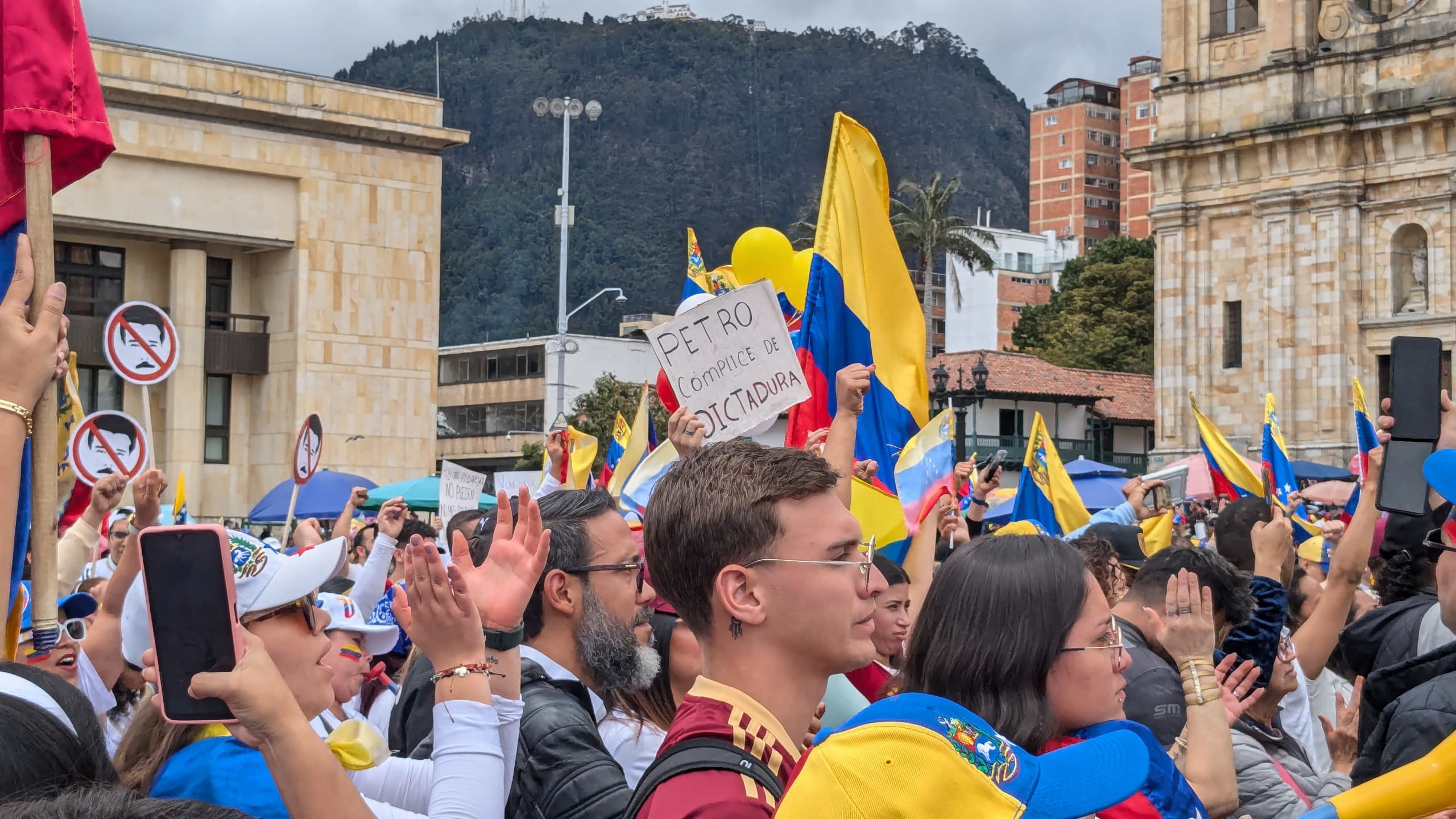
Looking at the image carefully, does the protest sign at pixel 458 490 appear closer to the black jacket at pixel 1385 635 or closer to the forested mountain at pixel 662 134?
the black jacket at pixel 1385 635

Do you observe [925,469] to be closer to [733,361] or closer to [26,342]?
[733,361]

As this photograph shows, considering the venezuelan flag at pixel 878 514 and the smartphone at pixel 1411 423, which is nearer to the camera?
the smartphone at pixel 1411 423

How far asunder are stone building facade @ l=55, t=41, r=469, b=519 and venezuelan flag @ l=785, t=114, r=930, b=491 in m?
34.8

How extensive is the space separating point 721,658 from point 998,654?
0.57m

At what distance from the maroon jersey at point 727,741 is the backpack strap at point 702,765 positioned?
11mm

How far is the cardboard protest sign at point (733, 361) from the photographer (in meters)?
6.65

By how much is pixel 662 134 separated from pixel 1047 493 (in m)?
157

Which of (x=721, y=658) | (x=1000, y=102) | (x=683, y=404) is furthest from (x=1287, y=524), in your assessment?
(x=1000, y=102)

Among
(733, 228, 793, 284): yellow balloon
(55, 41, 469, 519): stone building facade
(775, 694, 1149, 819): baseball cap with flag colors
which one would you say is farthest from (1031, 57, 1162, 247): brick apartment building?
(775, 694, 1149, 819): baseball cap with flag colors

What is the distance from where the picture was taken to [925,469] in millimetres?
8617

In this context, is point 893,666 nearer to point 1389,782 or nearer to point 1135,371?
point 1389,782

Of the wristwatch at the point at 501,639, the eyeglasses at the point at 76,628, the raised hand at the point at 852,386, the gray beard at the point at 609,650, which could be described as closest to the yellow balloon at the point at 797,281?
the raised hand at the point at 852,386

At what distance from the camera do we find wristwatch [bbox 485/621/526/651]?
126 inches

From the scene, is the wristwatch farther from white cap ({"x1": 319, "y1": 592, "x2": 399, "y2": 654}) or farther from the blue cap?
the blue cap
